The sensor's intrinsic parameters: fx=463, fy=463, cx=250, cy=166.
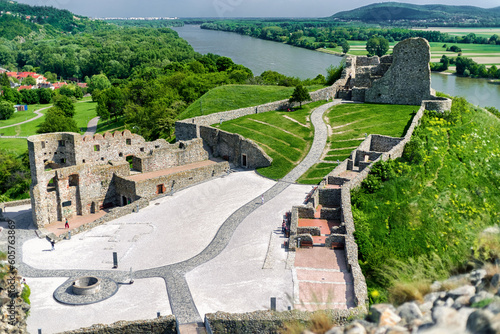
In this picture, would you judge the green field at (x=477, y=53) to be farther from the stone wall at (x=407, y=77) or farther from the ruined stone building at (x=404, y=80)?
the stone wall at (x=407, y=77)

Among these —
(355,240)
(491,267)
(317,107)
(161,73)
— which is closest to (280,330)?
(491,267)

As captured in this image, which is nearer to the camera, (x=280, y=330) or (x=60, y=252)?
(x=280, y=330)

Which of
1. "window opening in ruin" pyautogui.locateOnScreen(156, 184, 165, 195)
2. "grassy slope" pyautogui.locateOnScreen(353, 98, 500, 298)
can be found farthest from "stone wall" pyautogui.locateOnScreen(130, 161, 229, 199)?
"grassy slope" pyautogui.locateOnScreen(353, 98, 500, 298)

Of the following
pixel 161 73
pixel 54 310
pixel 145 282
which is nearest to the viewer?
pixel 54 310

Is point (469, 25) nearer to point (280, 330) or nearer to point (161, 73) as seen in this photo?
point (161, 73)

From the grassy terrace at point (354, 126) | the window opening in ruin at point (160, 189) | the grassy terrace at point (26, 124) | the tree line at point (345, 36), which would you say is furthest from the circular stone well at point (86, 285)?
the tree line at point (345, 36)

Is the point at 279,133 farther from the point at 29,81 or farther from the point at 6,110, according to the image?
the point at 29,81
